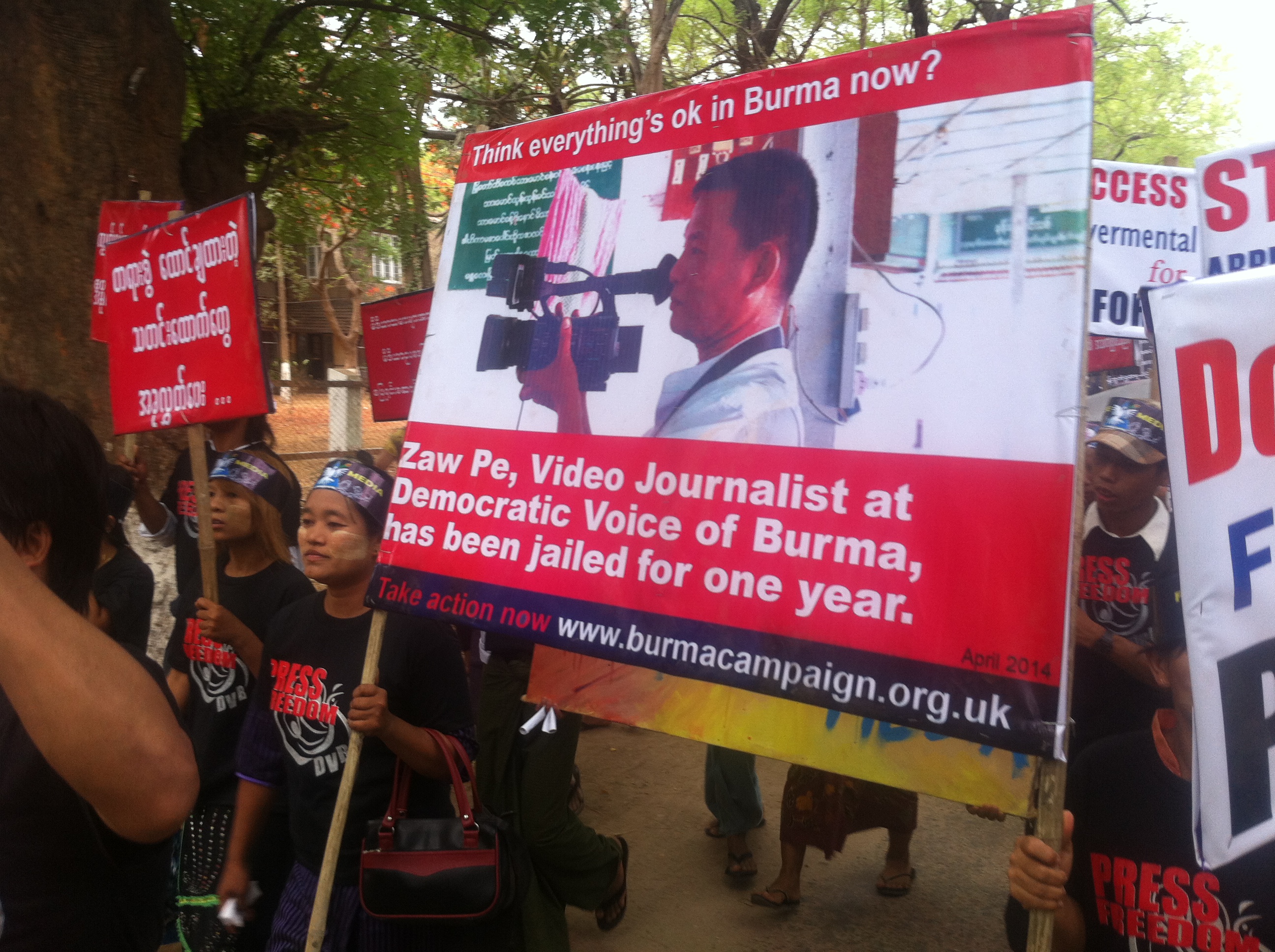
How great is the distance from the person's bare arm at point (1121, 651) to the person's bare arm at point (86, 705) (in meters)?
2.56

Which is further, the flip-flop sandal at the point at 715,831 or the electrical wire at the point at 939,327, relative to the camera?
the flip-flop sandal at the point at 715,831

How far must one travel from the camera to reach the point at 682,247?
1900 mm

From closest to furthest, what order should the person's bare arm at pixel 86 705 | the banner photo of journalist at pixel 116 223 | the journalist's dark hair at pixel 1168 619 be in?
the person's bare arm at pixel 86 705 → the journalist's dark hair at pixel 1168 619 → the banner photo of journalist at pixel 116 223

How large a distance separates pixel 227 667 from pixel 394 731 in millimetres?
1002

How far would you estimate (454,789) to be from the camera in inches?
91.6

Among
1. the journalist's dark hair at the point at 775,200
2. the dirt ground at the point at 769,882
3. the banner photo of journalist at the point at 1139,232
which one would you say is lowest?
the dirt ground at the point at 769,882

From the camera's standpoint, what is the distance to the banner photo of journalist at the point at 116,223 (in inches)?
186

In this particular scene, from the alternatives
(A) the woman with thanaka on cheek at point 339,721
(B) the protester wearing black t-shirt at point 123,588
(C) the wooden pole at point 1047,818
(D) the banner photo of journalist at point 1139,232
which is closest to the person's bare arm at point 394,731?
(A) the woman with thanaka on cheek at point 339,721

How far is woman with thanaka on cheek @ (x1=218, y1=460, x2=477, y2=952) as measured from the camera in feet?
7.77

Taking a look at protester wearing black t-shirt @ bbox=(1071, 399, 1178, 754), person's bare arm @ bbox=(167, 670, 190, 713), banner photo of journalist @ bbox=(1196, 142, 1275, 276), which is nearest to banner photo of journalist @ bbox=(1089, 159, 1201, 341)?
protester wearing black t-shirt @ bbox=(1071, 399, 1178, 754)

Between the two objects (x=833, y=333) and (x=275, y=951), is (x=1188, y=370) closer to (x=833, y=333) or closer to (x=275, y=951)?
(x=833, y=333)

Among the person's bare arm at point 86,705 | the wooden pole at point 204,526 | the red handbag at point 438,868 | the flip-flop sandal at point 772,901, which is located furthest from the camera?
the flip-flop sandal at point 772,901

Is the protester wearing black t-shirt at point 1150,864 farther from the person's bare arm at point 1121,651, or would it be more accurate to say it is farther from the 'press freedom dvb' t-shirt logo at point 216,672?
the 'press freedom dvb' t-shirt logo at point 216,672

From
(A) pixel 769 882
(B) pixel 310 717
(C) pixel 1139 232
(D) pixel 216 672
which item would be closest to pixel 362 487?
(B) pixel 310 717
